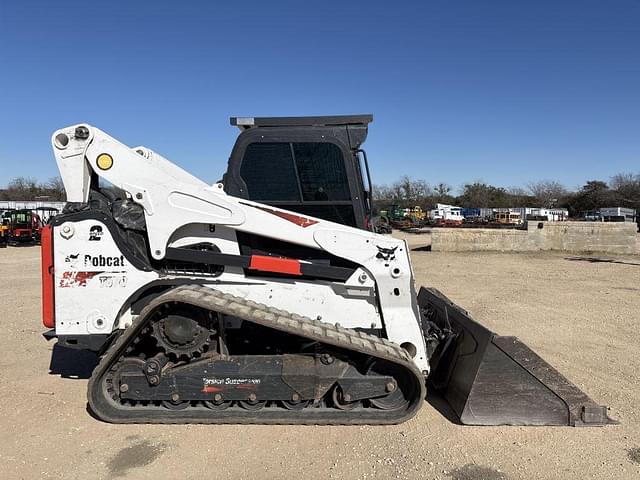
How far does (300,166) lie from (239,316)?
152 cm

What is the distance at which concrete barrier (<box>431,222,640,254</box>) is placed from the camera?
1992cm

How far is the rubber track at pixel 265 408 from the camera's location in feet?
12.6

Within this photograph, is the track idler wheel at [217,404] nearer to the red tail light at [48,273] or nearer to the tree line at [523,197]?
the red tail light at [48,273]

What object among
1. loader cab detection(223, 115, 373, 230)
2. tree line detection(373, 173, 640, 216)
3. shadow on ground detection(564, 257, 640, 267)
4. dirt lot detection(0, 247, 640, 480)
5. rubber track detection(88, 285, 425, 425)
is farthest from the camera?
tree line detection(373, 173, 640, 216)

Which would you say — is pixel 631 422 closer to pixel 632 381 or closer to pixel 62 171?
pixel 632 381

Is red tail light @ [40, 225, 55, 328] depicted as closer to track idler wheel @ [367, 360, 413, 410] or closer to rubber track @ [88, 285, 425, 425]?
rubber track @ [88, 285, 425, 425]

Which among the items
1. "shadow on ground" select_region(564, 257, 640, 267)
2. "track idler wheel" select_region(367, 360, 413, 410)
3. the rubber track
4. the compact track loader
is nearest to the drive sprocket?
the compact track loader

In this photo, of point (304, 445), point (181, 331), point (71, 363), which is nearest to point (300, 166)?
point (181, 331)

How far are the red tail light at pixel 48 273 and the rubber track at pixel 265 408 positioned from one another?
82cm

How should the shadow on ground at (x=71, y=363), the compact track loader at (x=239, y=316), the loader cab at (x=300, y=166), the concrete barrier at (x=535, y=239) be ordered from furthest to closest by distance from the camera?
1. the concrete barrier at (x=535, y=239)
2. the shadow on ground at (x=71, y=363)
3. the loader cab at (x=300, y=166)
4. the compact track loader at (x=239, y=316)

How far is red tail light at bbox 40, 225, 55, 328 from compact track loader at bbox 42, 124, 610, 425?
0.01 meters

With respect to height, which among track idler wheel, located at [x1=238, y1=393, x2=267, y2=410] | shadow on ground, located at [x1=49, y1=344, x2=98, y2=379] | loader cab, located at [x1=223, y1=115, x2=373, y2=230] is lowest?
shadow on ground, located at [x1=49, y1=344, x2=98, y2=379]

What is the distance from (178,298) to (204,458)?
3.92 feet

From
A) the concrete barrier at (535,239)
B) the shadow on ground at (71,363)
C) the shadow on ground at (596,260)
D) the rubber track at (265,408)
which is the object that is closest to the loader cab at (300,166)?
the rubber track at (265,408)
